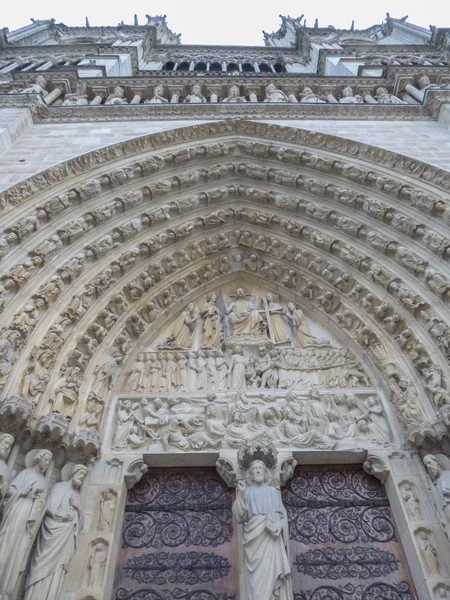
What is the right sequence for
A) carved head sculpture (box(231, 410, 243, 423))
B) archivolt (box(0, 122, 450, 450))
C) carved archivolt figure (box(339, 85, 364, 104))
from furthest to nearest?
carved archivolt figure (box(339, 85, 364, 104))
archivolt (box(0, 122, 450, 450))
carved head sculpture (box(231, 410, 243, 423))

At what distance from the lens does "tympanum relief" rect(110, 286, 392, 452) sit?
5.08 m

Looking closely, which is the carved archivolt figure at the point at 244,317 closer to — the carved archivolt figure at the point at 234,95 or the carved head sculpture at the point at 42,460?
the carved head sculpture at the point at 42,460

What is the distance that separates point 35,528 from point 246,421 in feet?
8.07

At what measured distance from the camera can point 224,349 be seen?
6348 mm

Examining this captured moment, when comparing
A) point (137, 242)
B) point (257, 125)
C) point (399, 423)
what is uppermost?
point (257, 125)

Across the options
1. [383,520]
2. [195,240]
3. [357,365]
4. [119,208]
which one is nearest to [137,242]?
[119,208]

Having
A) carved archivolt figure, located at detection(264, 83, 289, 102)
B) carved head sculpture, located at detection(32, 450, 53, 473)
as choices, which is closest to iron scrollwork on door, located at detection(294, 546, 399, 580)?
Answer: carved head sculpture, located at detection(32, 450, 53, 473)

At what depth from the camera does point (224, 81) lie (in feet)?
34.8

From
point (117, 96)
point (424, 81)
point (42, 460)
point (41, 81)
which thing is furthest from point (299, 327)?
point (41, 81)

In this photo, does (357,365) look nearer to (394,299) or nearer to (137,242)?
(394,299)

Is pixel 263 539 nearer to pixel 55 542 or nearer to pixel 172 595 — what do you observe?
pixel 172 595

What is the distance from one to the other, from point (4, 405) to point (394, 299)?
4.88 meters

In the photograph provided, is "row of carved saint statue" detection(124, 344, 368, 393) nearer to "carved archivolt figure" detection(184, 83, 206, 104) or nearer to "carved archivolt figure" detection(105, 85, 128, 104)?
"carved archivolt figure" detection(105, 85, 128, 104)

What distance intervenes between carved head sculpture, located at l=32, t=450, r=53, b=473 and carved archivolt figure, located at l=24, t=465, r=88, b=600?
25 centimetres
